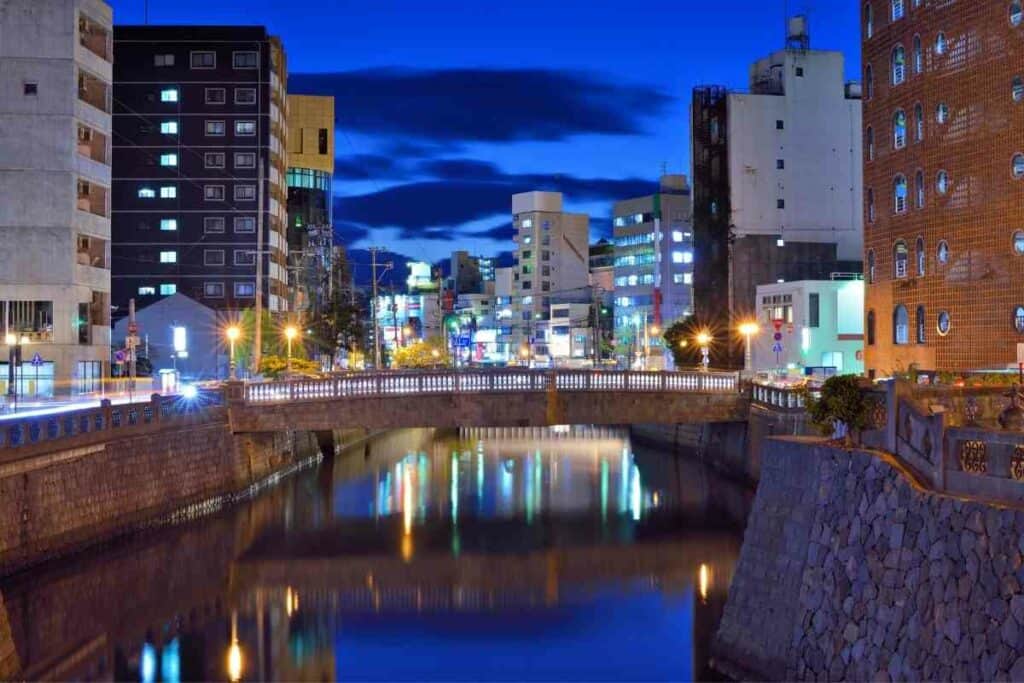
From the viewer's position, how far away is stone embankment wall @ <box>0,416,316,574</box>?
3120cm

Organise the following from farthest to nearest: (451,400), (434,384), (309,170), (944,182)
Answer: (309,170)
(944,182)
(434,384)
(451,400)

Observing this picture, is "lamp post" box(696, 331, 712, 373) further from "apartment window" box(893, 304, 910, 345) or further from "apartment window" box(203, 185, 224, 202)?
"apartment window" box(203, 185, 224, 202)

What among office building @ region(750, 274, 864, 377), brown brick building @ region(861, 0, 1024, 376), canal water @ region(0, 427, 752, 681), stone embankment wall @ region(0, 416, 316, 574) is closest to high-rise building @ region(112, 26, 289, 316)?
office building @ region(750, 274, 864, 377)

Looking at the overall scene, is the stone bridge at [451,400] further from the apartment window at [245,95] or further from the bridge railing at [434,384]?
the apartment window at [245,95]

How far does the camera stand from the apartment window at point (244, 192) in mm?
98938

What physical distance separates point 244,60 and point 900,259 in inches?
2354

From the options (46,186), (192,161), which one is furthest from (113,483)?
(192,161)

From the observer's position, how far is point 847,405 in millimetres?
22328

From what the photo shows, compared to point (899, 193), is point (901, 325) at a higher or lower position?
lower

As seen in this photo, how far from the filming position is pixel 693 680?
999 inches

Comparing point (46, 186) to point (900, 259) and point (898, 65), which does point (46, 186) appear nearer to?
point (898, 65)

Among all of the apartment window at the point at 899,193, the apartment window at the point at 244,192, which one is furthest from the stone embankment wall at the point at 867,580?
the apartment window at the point at 244,192

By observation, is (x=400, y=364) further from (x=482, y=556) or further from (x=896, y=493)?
(x=896, y=493)

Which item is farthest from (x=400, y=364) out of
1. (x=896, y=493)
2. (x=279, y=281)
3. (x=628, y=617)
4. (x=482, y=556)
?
(x=896, y=493)
